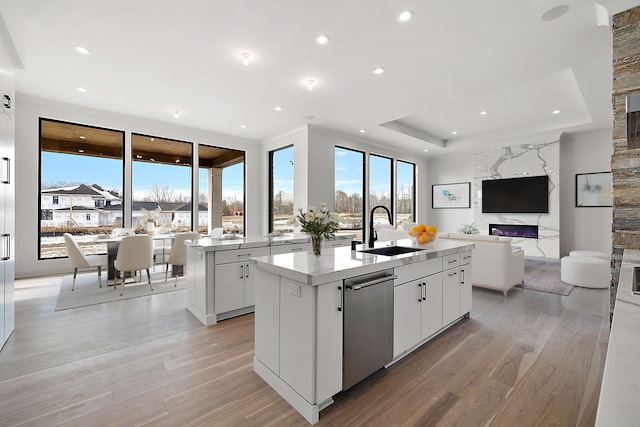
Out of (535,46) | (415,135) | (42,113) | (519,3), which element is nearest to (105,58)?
(42,113)

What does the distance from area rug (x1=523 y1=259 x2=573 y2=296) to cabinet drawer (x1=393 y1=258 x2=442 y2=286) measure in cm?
284

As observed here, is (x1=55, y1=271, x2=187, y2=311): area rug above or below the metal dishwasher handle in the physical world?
below

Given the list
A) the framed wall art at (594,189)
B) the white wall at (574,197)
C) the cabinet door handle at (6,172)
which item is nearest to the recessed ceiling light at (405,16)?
the cabinet door handle at (6,172)

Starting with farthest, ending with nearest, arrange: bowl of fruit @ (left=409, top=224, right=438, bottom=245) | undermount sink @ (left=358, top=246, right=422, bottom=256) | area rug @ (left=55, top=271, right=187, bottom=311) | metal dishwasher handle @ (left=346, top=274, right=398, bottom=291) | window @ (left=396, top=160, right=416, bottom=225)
Result: window @ (left=396, top=160, right=416, bottom=225) < area rug @ (left=55, top=271, right=187, bottom=311) < bowl of fruit @ (left=409, top=224, right=438, bottom=245) < undermount sink @ (left=358, top=246, right=422, bottom=256) < metal dishwasher handle @ (left=346, top=274, right=398, bottom=291)

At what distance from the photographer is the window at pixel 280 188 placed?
22.9 feet

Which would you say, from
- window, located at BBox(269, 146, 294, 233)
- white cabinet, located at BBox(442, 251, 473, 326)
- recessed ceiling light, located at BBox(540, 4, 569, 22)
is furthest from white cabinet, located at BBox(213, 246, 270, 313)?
recessed ceiling light, located at BBox(540, 4, 569, 22)

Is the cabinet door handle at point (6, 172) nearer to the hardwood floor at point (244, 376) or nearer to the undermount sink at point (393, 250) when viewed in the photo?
the hardwood floor at point (244, 376)

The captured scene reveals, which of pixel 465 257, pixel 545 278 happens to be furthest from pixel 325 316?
pixel 545 278

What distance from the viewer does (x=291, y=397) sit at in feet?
6.02

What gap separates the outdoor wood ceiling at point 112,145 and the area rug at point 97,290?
2.37 meters

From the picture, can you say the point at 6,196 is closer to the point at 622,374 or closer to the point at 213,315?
the point at 213,315

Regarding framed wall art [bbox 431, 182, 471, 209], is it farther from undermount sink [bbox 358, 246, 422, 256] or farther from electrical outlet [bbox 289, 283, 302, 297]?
electrical outlet [bbox 289, 283, 302, 297]

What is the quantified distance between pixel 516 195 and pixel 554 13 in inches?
217

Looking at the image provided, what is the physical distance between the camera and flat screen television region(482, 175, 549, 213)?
694cm
